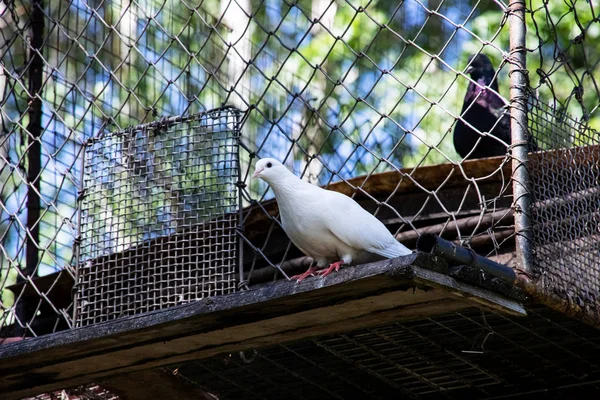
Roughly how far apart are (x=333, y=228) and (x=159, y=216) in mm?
778

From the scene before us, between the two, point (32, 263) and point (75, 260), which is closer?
point (75, 260)

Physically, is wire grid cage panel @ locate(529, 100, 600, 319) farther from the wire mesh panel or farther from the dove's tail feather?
the dove's tail feather


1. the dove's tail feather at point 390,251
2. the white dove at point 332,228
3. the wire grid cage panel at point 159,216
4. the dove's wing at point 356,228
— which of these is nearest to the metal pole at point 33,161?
the wire grid cage panel at point 159,216

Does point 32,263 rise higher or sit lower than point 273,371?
higher

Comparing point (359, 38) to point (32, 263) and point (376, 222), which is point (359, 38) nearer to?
point (32, 263)

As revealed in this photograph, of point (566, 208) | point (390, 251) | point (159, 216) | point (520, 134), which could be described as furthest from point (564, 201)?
point (159, 216)

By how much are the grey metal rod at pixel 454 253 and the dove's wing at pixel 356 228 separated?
3.01ft

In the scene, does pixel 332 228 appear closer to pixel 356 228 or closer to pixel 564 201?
pixel 356 228

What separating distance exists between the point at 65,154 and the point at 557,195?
4250 millimetres

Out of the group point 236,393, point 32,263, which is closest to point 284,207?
point 236,393

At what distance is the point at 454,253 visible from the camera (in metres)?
3.47

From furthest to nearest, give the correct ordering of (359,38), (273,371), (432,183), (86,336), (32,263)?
(359,38)
(32,263)
(273,371)
(432,183)
(86,336)

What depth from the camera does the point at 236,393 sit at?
5629mm

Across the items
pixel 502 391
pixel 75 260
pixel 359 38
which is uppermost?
pixel 359 38
